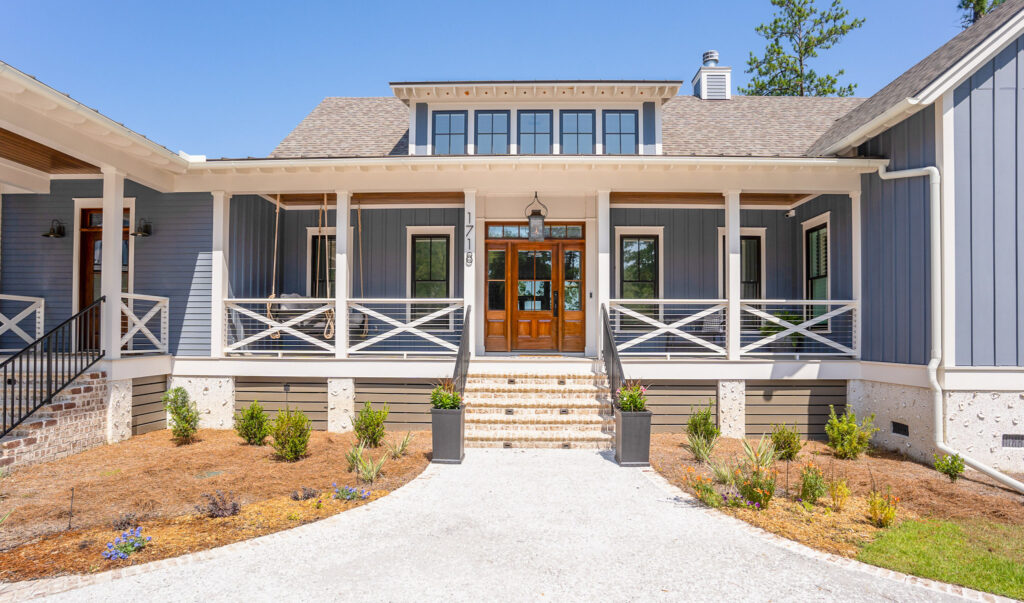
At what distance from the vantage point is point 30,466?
6.14m

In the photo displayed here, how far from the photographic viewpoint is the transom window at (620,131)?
34.3ft

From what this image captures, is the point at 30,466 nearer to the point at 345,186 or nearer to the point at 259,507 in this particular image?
the point at 259,507

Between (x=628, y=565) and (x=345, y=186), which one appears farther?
(x=345, y=186)

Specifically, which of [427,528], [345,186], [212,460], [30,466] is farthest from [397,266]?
[427,528]

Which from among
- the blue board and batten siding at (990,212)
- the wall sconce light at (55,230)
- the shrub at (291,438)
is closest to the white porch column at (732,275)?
the blue board and batten siding at (990,212)

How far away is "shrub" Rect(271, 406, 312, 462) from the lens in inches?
251

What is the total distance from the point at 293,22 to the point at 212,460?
38.4ft

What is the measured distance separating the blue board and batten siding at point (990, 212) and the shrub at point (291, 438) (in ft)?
25.3

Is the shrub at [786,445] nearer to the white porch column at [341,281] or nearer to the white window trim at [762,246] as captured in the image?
the white window trim at [762,246]

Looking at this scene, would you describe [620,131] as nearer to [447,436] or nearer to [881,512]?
[447,436]

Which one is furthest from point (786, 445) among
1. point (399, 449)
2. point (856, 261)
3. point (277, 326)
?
point (277, 326)

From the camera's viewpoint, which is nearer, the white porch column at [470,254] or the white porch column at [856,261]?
the white porch column at [856,261]

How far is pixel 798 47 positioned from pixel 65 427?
25.7 metres

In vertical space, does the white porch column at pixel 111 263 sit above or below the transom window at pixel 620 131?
below
